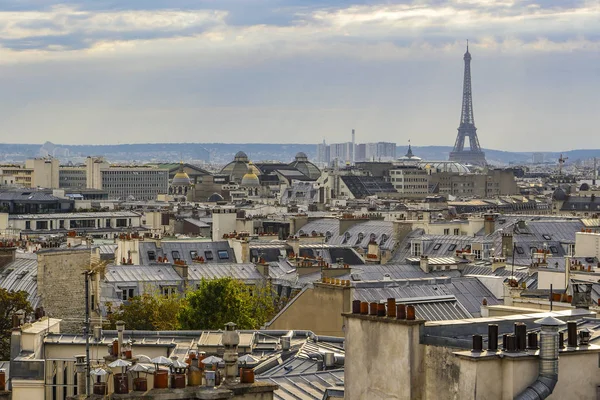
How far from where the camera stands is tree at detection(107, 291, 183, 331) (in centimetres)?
4525

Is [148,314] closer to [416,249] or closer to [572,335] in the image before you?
[572,335]

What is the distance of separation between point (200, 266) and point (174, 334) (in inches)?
1063

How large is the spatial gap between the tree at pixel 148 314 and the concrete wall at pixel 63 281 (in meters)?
1.20

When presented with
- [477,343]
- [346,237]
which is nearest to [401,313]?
[477,343]

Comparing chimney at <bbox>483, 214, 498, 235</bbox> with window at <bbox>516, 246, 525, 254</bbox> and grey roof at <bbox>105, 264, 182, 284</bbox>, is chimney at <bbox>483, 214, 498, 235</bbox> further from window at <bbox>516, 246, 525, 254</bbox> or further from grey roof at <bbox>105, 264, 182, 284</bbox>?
grey roof at <bbox>105, 264, 182, 284</bbox>

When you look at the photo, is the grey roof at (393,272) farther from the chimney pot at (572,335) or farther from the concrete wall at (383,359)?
the chimney pot at (572,335)

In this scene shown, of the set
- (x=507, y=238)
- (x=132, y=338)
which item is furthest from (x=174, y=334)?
(x=507, y=238)

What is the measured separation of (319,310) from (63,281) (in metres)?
11.5

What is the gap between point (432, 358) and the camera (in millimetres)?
17281

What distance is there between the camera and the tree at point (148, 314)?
45250 mm

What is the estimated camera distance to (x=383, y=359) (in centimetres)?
1791

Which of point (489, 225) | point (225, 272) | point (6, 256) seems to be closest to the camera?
point (6, 256)

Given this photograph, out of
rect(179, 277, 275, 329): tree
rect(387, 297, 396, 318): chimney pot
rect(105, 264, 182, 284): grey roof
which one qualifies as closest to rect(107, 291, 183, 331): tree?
rect(179, 277, 275, 329): tree

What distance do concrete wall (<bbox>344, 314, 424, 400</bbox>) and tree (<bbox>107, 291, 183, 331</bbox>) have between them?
2524 centimetres
